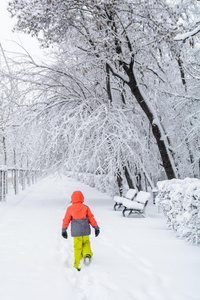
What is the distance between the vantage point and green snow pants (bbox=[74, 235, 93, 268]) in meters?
4.59

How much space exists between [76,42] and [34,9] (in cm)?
375

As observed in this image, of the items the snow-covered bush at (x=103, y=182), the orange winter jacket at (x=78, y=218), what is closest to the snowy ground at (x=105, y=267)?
the orange winter jacket at (x=78, y=218)

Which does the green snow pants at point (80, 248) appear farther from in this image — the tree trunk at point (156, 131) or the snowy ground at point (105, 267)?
the tree trunk at point (156, 131)

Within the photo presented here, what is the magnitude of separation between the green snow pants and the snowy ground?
0.52 ft

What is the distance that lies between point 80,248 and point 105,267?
49 centimetres

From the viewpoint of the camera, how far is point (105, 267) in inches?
175

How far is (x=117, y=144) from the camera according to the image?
424 inches

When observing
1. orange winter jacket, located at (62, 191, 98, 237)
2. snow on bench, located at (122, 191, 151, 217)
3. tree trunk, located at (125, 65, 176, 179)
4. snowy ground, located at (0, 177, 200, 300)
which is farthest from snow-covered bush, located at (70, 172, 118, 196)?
orange winter jacket, located at (62, 191, 98, 237)

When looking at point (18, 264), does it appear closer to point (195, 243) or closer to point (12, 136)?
point (195, 243)

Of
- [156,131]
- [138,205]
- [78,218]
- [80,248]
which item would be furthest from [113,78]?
[80,248]

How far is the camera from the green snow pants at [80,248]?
181 inches

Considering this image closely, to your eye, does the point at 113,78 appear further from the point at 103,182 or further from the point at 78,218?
the point at 78,218

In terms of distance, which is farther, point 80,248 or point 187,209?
point 187,209

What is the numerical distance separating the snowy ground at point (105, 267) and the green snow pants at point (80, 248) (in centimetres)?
16
